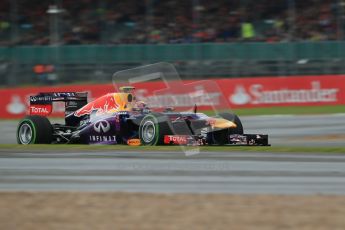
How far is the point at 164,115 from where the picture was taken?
13391 millimetres

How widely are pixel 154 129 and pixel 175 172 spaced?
3598 mm

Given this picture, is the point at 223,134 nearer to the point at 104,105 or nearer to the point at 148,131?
the point at 148,131

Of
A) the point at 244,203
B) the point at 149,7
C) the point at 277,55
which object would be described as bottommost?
the point at 244,203

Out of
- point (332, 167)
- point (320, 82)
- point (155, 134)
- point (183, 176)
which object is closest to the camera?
point (183, 176)

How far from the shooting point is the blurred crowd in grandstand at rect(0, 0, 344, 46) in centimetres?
2562

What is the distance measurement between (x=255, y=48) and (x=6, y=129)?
937 cm

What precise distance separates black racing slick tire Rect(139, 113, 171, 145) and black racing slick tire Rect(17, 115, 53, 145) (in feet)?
7.06

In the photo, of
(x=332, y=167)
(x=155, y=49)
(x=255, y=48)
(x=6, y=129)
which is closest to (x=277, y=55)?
(x=255, y=48)

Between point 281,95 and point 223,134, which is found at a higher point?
point 281,95

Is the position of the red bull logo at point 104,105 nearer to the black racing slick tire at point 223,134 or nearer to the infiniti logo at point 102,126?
the infiniti logo at point 102,126

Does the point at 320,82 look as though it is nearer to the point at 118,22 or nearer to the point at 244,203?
the point at 118,22

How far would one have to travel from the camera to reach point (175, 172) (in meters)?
9.79

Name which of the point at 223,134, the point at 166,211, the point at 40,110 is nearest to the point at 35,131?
the point at 40,110

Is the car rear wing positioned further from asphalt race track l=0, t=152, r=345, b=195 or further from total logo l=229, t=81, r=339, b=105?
total logo l=229, t=81, r=339, b=105
